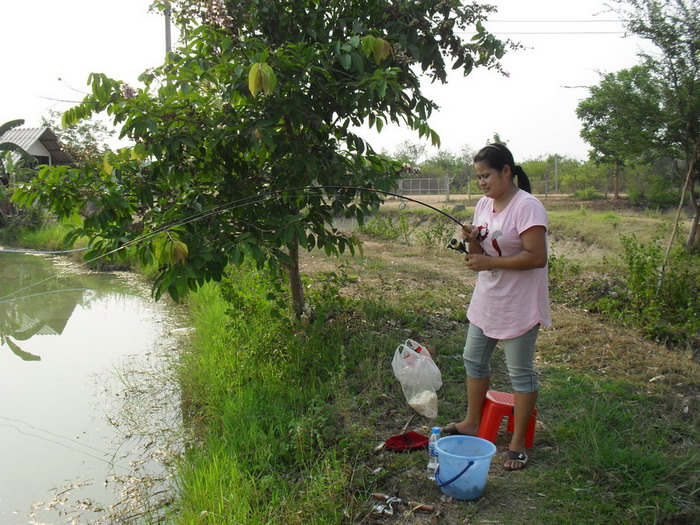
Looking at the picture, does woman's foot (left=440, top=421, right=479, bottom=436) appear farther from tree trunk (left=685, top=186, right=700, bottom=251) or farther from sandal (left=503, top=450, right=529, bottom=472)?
tree trunk (left=685, top=186, right=700, bottom=251)

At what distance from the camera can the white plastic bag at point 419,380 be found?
332 centimetres

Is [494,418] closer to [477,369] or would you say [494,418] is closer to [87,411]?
[477,369]

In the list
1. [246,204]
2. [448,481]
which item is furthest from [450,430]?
[246,204]

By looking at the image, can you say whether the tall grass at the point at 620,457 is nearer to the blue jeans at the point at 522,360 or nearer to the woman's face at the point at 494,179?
the blue jeans at the point at 522,360

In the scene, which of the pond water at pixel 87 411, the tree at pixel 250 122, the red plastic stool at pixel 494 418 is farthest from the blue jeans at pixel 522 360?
the pond water at pixel 87 411

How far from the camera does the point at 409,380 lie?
11.3 ft

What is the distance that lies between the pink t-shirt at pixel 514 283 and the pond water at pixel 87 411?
2.15m

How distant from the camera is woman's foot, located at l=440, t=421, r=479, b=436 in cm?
300

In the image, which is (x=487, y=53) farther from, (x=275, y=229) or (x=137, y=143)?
(x=137, y=143)

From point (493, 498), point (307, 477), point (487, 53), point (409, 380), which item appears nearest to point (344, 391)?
point (409, 380)

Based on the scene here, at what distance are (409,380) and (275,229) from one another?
1258mm

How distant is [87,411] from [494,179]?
385cm

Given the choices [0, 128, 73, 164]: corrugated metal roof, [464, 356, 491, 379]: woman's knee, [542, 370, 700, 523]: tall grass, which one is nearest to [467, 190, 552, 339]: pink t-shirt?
[464, 356, 491, 379]: woman's knee

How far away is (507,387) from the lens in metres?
3.72
